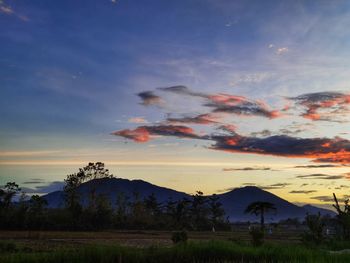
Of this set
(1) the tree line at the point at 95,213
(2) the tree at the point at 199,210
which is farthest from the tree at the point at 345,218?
(2) the tree at the point at 199,210

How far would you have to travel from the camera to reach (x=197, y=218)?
96625mm

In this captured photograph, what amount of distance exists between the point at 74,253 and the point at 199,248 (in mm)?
6750

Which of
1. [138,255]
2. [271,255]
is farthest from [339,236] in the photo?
[138,255]

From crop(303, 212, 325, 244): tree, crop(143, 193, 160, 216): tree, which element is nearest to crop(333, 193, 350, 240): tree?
crop(303, 212, 325, 244): tree

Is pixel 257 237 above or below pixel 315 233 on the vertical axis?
below

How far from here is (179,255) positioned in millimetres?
22859

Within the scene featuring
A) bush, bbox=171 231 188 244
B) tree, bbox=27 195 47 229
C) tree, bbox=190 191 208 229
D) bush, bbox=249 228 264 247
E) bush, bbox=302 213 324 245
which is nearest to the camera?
bush, bbox=249 228 264 247

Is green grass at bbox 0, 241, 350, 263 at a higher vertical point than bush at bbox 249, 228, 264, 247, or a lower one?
lower

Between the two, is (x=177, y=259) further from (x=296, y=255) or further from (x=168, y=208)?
(x=168, y=208)

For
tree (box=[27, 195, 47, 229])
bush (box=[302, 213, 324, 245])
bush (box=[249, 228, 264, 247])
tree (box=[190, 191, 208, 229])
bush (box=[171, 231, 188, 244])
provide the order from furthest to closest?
1. tree (box=[190, 191, 208, 229])
2. tree (box=[27, 195, 47, 229])
3. bush (box=[302, 213, 324, 245])
4. bush (box=[171, 231, 188, 244])
5. bush (box=[249, 228, 264, 247])

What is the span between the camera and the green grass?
20.7m

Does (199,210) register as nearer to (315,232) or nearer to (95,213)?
(95,213)

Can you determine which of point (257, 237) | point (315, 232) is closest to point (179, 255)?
point (257, 237)

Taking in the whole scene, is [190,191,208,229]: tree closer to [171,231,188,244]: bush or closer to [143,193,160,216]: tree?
[143,193,160,216]: tree
